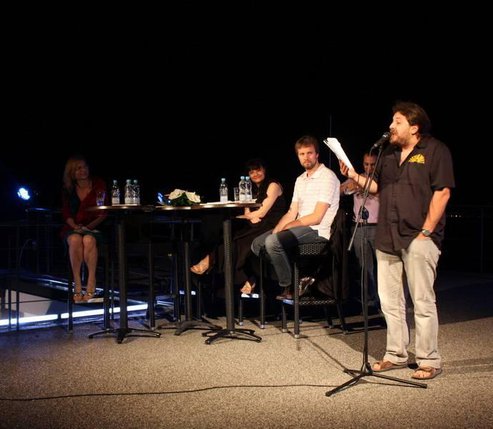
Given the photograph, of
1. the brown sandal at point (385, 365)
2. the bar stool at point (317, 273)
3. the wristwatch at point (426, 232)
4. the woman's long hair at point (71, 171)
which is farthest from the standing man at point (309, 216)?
the woman's long hair at point (71, 171)

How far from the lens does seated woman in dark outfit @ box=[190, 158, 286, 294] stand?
5742mm

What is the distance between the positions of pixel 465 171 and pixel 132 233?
15.6m

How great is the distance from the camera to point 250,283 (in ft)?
18.7

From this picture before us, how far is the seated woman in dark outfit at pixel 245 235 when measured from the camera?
574 centimetres

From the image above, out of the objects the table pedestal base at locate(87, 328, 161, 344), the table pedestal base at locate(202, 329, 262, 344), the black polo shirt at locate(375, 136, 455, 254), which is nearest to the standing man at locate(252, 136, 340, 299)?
the table pedestal base at locate(202, 329, 262, 344)

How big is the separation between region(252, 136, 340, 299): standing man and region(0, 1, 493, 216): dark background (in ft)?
14.5

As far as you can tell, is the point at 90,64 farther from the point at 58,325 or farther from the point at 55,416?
the point at 55,416

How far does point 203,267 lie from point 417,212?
2.58 m

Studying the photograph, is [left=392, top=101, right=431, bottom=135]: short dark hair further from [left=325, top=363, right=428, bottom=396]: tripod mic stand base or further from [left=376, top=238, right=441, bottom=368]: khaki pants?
[left=325, top=363, right=428, bottom=396]: tripod mic stand base

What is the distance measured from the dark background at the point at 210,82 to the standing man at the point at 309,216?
443 centimetres

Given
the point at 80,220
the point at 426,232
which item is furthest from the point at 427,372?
the point at 80,220

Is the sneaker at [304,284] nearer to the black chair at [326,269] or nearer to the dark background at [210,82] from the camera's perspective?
the black chair at [326,269]

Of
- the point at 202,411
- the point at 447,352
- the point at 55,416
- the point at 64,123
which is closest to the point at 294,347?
the point at 447,352

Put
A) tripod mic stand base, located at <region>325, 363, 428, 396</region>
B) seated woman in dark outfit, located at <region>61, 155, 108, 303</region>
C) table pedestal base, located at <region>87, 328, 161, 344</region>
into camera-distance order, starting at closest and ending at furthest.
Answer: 1. tripod mic stand base, located at <region>325, 363, 428, 396</region>
2. table pedestal base, located at <region>87, 328, 161, 344</region>
3. seated woman in dark outfit, located at <region>61, 155, 108, 303</region>
